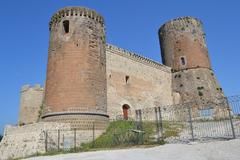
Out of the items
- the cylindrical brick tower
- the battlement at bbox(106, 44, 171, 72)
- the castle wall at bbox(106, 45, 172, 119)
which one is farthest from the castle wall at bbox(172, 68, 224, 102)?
the cylindrical brick tower

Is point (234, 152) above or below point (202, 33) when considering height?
below

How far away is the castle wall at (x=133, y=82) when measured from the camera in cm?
2358

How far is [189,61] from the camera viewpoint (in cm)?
3117

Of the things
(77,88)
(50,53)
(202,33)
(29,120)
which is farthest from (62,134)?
(202,33)

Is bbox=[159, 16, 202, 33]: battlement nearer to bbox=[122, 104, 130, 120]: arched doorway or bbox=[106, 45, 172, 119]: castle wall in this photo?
bbox=[106, 45, 172, 119]: castle wall

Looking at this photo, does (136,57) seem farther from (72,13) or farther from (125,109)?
(72,13)

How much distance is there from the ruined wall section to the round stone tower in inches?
603

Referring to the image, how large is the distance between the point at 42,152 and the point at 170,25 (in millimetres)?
23489

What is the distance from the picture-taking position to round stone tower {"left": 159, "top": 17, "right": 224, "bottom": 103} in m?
30.0

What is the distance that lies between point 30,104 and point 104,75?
8.49 metres

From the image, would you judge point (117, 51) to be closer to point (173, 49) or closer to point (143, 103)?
point (143, 103)

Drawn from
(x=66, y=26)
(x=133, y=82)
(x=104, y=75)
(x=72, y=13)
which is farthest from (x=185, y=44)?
(x=66, y=26)

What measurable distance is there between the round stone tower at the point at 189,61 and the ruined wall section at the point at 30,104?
50.2ft

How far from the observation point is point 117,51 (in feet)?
82.7
